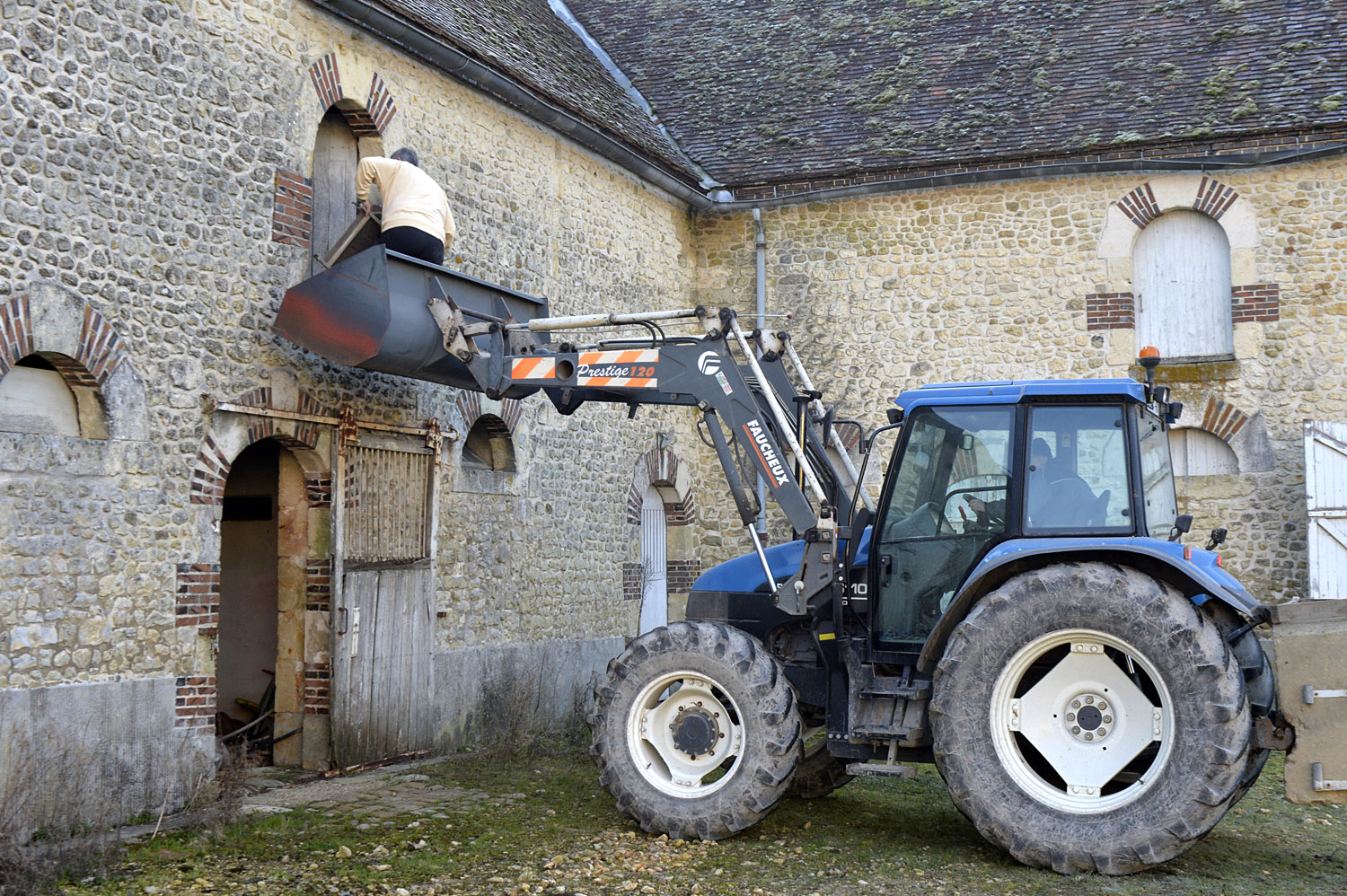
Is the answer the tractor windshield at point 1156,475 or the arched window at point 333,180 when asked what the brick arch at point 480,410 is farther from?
the tractor windshield at point 1156,475

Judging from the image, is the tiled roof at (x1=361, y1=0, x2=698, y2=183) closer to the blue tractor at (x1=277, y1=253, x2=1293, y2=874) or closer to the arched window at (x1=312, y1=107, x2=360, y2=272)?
the arched window at (x1=312, y1=107, x2=360, y2=272)

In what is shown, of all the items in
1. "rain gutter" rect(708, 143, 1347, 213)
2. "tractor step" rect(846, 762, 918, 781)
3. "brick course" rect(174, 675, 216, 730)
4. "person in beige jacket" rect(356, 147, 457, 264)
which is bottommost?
"tractor step" rect(846, 762, 918, 781)

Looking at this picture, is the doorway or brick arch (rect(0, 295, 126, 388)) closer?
brick arch (rect(0, 295, 126, 388))

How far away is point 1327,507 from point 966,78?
6.08m

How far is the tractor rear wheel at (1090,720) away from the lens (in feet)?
17.2

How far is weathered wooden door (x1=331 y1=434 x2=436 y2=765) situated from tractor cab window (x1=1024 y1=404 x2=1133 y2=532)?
189 inches

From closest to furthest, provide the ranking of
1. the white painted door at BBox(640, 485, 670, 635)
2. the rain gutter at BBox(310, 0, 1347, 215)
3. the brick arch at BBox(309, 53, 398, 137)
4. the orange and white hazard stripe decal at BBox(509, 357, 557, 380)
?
the orange and white hazard stripe decal at BBox(509, 357, 557, 380)
the brick arch at BBox(309, 53, 398, 137)
the rain gutter at BBox(310, 0, 1347, 215)
the white painted door at BBox(640, 485, 670, 635)

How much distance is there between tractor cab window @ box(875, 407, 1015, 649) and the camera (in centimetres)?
597

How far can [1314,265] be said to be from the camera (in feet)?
39.4

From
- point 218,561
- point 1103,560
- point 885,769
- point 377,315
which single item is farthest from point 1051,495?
point 218,561

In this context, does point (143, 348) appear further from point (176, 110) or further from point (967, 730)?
point (967, 730)

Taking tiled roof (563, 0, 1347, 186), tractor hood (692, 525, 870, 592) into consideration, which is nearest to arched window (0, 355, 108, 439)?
tractor hood (692, 525, 870, 592)

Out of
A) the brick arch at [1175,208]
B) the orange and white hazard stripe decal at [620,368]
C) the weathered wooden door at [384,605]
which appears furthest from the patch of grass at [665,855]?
the brick arch at [1175,208]

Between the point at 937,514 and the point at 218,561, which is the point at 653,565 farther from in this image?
the point at 937,514
